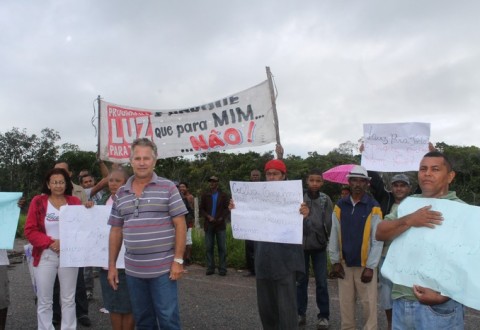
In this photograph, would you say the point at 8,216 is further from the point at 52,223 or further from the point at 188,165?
the point at 188,165

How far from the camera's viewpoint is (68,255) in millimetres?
A: 4090

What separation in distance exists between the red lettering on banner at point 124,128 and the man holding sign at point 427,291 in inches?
167

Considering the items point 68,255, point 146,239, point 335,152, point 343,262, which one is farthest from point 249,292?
point 335,152

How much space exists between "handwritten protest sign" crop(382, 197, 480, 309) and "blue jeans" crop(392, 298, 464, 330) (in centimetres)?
13

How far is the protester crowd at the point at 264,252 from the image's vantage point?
2.55m

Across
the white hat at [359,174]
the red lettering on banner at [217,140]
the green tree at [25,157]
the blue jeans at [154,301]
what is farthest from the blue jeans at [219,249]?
the green tree at [25,157]

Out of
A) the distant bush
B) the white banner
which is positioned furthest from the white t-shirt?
the distant bush

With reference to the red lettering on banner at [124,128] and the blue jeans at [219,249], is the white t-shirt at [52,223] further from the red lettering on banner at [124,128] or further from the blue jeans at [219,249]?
the blue jeans at [219,249]

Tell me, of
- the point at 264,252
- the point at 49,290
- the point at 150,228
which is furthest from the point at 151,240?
the point at 49,290

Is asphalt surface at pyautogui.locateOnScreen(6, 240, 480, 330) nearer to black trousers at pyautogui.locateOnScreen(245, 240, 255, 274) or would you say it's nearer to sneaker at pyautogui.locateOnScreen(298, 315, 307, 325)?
sneaker at pyautogui.locateOnScreen(298, 315, 307, 325)

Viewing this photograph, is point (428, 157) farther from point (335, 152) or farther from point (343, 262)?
point (335, 152)

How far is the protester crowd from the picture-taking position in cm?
255

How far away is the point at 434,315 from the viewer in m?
2.37

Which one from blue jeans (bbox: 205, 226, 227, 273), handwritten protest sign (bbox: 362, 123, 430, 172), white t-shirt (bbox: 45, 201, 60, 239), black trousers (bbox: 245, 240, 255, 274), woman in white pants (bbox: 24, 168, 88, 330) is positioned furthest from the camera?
blue jeans (bbox: 205, 226, 227, 273)
